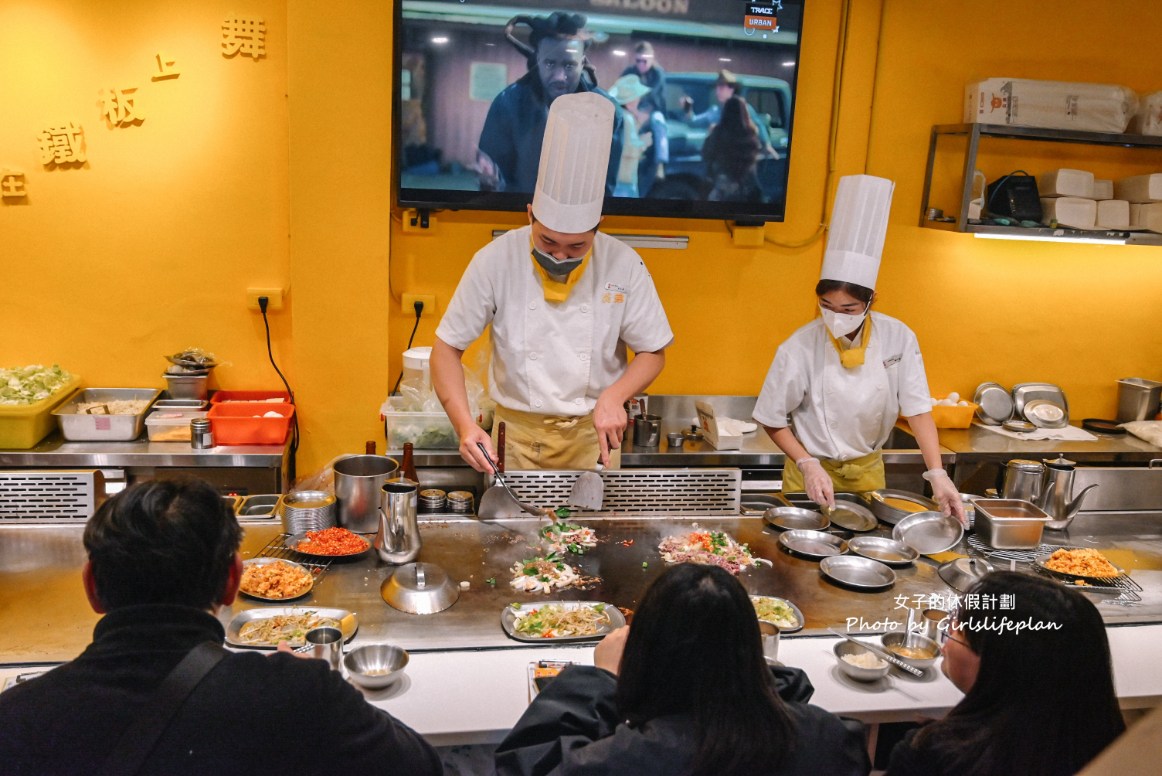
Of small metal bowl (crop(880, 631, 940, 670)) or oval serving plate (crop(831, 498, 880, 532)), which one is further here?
oval serving plate (crop(831, 498, 880, 532))

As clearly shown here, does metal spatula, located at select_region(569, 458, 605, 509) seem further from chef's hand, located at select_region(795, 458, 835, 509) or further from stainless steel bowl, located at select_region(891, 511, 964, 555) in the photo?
stainless steel bowl, located at select_region(891, 511, 964, 555)

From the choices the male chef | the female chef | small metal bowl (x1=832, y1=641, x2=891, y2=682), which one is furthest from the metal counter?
the female chef

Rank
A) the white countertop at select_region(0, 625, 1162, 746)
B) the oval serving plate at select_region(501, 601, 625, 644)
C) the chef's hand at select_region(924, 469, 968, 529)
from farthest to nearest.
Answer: the chef's hand at select_region(924, 469, 968, 529) → the oval serving plate at select_region(501, 601, 625, 644) → the white countertop at select_region(0, 625, 1162, 746)

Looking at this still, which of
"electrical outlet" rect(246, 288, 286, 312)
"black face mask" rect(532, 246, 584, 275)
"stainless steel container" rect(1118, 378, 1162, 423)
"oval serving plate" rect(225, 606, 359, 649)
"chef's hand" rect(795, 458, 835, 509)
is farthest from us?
"stainless steel container" rect(1118, 378, 1162, 423)

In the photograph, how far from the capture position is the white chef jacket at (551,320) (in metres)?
3.35

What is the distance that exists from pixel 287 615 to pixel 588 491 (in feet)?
3.51

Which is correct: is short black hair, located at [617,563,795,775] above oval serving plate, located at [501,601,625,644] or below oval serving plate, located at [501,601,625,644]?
above

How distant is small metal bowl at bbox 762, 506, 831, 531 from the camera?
3.02 m

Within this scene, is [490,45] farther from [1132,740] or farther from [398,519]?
[1132,740]

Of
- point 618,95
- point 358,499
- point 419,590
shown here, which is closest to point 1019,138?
point 618,95

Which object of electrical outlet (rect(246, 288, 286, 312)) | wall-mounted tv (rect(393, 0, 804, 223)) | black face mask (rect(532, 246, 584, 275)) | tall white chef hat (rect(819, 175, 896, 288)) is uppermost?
wall-mounted tv (rect(393, 0, 804, 223))

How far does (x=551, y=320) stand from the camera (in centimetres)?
339

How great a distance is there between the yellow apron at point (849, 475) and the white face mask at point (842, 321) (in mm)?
503

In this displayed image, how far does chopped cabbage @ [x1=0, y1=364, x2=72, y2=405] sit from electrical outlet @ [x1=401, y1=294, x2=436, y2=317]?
1.62 m
